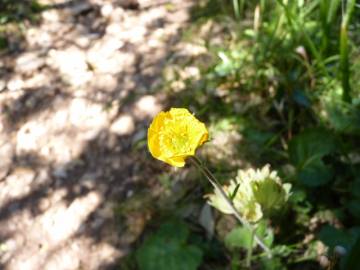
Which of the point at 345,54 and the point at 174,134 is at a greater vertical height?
the point at 174,134

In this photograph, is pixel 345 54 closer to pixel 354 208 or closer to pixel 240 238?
pixel 354 208

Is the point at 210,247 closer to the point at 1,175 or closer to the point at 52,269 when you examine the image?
the point at 52,269

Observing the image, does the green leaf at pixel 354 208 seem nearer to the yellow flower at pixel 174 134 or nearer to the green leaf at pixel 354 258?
the green leaf at pixel 354 258

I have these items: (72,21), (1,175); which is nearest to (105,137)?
(1,175)

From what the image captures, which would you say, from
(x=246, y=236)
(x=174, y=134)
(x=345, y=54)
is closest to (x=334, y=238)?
(x=246, y=236)

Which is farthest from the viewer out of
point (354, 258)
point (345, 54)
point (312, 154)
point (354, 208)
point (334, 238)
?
point (345, 54)

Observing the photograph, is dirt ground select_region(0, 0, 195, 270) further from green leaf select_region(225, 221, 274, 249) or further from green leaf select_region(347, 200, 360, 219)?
green leaf select_region(347, 200, 360, 219)
